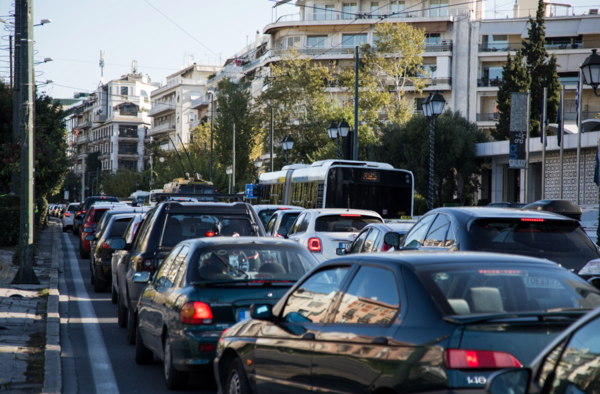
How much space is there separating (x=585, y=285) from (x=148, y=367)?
5.42 meters

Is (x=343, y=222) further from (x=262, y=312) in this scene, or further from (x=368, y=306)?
(x=368, y=306)

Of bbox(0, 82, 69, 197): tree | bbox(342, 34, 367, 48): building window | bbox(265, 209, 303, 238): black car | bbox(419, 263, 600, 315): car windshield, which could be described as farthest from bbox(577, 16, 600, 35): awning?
bbox(419, 263, 600, 315): car windshield

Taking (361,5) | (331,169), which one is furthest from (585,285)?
(361,5)

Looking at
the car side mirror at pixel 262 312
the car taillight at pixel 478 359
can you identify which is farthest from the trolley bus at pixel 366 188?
the car taillight at pixel 478 359

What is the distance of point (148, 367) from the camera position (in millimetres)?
8250

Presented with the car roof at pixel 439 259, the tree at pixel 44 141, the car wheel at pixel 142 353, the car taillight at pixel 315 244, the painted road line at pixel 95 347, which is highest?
the tree at pixel 44 141

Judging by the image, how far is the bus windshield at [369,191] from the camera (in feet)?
77.5

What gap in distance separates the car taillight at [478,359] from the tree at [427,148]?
4701 cm

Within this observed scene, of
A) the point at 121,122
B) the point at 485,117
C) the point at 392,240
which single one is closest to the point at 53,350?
the point at 392,240

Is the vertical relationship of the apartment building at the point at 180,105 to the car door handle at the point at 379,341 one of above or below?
above

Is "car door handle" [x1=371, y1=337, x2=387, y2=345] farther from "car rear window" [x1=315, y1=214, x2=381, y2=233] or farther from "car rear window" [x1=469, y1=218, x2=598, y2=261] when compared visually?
"car rear window" [x1=315, y1=214, x2=381, y2=233]

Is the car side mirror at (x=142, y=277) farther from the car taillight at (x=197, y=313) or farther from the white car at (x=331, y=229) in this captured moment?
the white car at (x=331, y=229)

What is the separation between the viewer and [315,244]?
47.2 feet

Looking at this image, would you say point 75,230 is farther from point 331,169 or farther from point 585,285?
point 585,285
